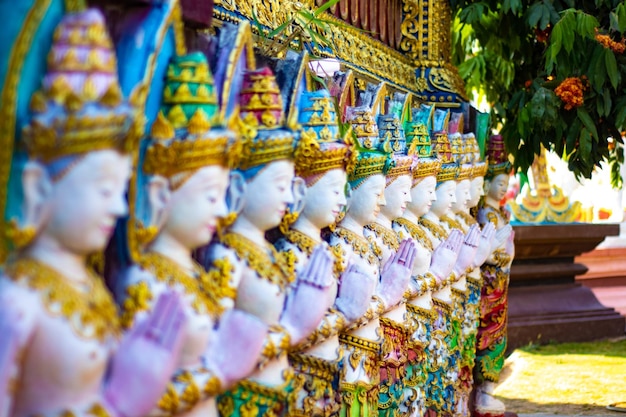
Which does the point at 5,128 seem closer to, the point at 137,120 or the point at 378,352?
the point at 137,120

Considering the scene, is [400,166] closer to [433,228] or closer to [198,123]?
[433,228]

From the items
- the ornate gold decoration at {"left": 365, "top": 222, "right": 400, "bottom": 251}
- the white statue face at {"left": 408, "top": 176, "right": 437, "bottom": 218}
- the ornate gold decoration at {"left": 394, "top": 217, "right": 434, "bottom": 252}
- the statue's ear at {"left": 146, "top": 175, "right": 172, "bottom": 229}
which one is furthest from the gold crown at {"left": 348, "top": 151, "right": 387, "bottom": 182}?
the statue's ear at {"left": 146, "top": 175, "right": 172, "bottom": 229}

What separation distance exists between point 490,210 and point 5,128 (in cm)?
664

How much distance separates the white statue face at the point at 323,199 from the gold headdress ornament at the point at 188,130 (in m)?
1.14

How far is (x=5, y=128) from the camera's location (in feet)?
9.18

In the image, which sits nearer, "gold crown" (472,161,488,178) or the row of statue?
the row of statue

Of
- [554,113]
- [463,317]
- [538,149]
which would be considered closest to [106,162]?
[463,317]

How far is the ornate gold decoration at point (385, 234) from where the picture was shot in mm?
5898

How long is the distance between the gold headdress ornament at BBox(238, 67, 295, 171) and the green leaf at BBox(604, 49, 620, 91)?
177 inches

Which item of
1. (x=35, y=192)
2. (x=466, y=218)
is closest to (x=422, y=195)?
(x=466, y=218)

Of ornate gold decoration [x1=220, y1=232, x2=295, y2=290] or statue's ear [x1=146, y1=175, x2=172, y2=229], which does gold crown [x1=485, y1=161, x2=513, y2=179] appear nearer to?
ornate gold decoration [x1=220, y1=232, x2=295, y2=290]

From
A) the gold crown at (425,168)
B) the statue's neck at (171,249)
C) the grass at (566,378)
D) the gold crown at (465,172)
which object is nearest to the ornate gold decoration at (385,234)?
the gold crown at (425,168)

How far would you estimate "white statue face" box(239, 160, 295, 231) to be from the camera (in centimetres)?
Answer: 411

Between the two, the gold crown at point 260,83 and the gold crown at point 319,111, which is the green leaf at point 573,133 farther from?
the gold crown at point 260,83
